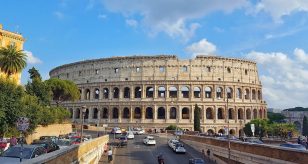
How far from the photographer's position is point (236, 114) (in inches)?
3723

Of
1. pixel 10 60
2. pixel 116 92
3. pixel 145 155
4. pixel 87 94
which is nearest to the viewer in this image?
pixel 145 155

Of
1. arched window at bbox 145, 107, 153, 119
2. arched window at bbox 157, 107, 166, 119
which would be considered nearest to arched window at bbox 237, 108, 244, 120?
arched window at bbox 157, 107, 166, 119

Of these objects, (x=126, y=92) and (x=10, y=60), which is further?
(x=126, y=92)

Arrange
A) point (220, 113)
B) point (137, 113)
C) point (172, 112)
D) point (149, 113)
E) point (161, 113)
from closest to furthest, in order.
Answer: point (172, 112) → point (220, 113) → point (161, 113) → point (137, 113) → point (149, 113)

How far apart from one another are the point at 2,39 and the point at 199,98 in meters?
50.7

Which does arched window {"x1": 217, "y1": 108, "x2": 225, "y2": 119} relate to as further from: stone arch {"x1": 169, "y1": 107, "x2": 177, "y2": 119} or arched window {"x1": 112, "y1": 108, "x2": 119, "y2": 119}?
arched window {"x1": 112, "y1": 108, "x2": 119, "y2": 119}

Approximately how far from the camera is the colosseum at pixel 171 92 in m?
92.2

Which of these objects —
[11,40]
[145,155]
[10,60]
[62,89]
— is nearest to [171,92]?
[62,89]

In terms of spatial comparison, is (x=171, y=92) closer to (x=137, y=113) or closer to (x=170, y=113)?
(x=170, y=113)

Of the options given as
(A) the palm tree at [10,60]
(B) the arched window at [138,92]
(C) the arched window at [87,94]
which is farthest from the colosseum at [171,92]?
(A) the palm tree at [10,60]

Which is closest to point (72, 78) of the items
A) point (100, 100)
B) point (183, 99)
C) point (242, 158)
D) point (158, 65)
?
point (100, 100)

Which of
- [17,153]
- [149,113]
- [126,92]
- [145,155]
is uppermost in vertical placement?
[126,92]

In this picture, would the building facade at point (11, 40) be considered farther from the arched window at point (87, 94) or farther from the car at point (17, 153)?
the car at point (17, 153)

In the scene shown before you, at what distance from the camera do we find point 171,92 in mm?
97625
